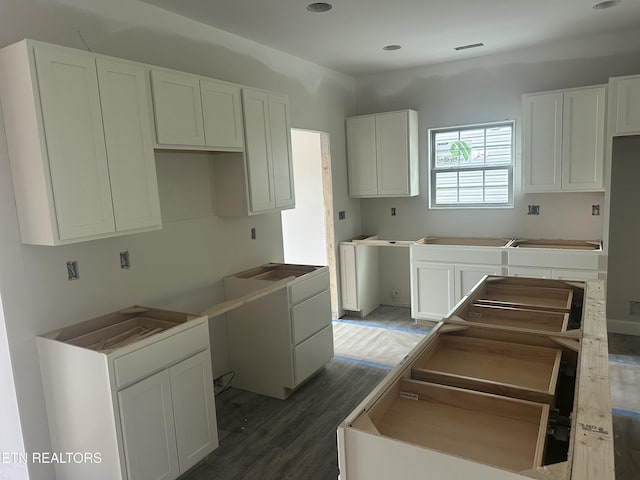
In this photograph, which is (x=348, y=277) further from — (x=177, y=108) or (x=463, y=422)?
(x=463, y=422)

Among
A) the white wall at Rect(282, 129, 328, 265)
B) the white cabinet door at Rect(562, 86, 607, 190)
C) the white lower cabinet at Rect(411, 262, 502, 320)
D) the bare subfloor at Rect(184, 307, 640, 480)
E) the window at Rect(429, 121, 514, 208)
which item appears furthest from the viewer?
the white wall at Rect(282, 129, 328, 265)

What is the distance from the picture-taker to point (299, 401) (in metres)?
3.48

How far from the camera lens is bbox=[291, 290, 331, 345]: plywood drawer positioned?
11.5 feet

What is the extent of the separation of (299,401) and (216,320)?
92cm

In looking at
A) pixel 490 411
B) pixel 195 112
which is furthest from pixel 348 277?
pixel 490 411

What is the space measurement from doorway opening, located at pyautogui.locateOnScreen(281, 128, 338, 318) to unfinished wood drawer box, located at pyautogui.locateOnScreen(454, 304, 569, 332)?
279cm

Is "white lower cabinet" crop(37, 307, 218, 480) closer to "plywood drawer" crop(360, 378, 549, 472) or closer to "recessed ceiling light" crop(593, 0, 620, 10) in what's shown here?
"plywood drawer" crop(360, 378, 549, 472)

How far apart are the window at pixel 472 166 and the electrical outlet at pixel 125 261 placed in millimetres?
3567

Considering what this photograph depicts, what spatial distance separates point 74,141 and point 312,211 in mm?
3519

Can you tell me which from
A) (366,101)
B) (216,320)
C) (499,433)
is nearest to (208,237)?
(216,320)

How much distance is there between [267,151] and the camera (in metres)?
3.65

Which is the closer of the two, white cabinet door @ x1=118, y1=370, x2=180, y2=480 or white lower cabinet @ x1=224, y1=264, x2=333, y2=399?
white cabinet door @ x1=118, y1=370, x2=180, y2=480

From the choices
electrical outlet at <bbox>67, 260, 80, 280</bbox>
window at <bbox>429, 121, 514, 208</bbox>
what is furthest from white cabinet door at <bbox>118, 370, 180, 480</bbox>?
window at <bbox>429, 121, 514, 208</bbox>

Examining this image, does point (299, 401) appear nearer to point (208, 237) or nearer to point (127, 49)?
point (208, 237)
